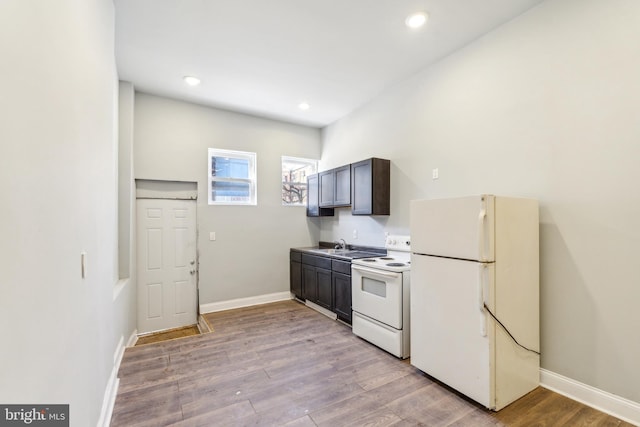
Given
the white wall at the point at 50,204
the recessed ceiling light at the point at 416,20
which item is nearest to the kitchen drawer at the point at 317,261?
the white wall at the point at 50,204

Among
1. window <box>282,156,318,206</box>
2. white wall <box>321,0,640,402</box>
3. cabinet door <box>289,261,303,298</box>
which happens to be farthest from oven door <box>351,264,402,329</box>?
window <box>282,156,318,206</box>

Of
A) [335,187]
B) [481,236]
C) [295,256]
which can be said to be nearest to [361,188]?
[335,187]

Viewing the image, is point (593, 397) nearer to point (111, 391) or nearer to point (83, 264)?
point (83, 264)

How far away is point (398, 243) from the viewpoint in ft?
12.7

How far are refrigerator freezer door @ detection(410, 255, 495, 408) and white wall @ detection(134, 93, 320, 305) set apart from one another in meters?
2.96

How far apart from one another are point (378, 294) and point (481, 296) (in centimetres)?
127

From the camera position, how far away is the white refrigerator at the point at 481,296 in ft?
7.07

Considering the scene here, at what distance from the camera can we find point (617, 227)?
82.8 inches

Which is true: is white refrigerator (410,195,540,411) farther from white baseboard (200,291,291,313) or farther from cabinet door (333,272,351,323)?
white baseboard (200,291,291,313)

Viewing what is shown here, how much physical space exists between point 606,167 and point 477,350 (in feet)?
5.45

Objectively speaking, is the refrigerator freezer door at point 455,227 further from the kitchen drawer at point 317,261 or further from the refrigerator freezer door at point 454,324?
the kitchen drawer at point 317,261

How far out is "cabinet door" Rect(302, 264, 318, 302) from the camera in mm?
4527

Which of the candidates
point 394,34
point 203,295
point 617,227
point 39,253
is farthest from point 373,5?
point 203,295

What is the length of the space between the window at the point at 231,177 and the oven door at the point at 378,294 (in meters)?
2.42
